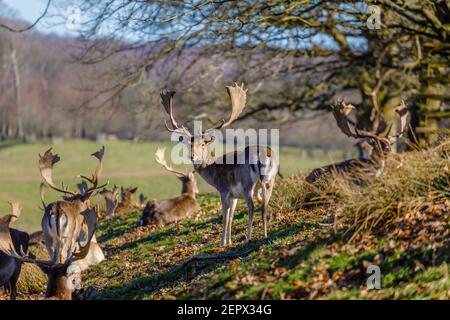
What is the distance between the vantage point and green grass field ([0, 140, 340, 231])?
38969 mm

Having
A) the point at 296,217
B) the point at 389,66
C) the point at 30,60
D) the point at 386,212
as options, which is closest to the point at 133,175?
the point at 389,66

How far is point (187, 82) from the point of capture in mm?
22656

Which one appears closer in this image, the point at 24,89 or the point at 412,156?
the point at 412,156

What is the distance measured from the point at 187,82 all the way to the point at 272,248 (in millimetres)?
13623

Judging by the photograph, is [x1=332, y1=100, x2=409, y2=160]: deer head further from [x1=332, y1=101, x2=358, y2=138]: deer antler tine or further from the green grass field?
the green grass field

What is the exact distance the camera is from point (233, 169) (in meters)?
11.5

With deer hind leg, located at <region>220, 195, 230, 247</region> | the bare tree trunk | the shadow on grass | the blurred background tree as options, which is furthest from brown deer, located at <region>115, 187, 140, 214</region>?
the bare tree trunk

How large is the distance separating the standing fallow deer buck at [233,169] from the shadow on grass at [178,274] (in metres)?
0.41

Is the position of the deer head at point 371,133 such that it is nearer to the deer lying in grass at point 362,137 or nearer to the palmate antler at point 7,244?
the deer lying in grass at point 362,137

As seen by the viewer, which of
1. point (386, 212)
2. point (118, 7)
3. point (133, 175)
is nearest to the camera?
point (386, 212)

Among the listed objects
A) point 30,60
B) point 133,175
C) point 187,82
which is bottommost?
point 133,175

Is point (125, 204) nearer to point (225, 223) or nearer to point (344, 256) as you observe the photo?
point (225, 223)

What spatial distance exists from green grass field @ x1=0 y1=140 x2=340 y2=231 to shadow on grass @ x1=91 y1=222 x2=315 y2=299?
73.9 ft

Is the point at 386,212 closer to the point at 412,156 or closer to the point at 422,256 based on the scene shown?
the point at 422,256
